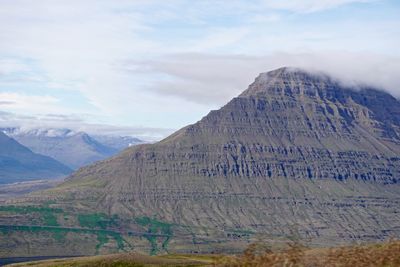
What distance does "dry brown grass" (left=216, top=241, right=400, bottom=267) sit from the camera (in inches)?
832

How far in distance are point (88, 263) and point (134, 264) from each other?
39.9 feet

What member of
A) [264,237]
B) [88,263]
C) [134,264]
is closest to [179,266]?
[134,264]

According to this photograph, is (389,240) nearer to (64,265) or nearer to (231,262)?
(231,262)

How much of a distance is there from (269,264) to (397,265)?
14.0 ft

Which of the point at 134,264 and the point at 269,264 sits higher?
the point at 269,264

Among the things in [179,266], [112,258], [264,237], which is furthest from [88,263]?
[264,237]

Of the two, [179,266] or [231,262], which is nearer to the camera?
[231,262]

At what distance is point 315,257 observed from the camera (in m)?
22.0

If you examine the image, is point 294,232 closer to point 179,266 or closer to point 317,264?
point 317,264

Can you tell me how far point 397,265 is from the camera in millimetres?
21797

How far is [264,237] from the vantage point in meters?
22.8

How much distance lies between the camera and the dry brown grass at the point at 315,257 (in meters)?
21.1

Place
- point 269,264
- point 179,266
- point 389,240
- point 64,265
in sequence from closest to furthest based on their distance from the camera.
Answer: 1. point 269,264
2. point 389,240
3. point 179,266
4. point 64,265

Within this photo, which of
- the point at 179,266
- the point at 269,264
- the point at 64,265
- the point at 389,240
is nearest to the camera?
the point at 269,264
